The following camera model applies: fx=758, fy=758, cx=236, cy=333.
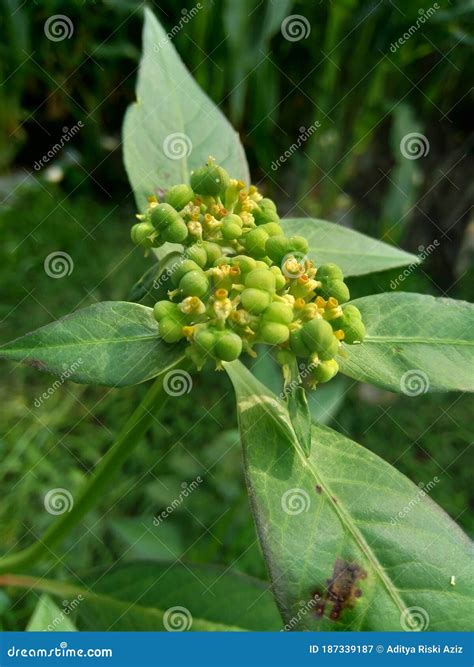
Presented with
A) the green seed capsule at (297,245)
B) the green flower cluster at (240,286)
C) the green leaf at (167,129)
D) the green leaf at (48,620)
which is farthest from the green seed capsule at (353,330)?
the green leaf at (48,620)

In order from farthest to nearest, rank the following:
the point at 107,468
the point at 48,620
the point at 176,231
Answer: the point at 48,620, the point at 107,468, the point at 176,231

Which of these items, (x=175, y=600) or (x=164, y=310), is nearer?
(x=164, y=310)

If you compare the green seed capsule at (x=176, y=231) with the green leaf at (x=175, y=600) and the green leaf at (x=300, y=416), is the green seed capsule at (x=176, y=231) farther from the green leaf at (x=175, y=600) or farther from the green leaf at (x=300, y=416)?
the green leaf at (x=175, y=600)

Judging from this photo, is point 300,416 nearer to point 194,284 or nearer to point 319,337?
point 319,337

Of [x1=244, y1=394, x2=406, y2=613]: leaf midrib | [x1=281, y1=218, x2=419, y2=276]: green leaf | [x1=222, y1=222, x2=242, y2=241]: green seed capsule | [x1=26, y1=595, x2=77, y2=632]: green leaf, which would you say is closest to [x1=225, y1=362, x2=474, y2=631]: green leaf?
[x1=244, y1=394, x2=406, y2=613]: leaf midrib

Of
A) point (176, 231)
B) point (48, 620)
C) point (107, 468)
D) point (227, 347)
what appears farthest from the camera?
point (48, 620)

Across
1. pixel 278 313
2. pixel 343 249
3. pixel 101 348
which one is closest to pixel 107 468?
pixel 101 348

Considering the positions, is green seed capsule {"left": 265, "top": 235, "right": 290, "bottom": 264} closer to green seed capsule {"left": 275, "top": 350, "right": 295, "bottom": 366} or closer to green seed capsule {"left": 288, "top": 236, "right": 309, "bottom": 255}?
green seed capsule {"left": 288, "top": 236, "right": 309, "bottom": 255}

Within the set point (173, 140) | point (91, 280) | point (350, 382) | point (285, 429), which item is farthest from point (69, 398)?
point (285, 429)

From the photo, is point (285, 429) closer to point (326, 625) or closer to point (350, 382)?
point (326, 625)
